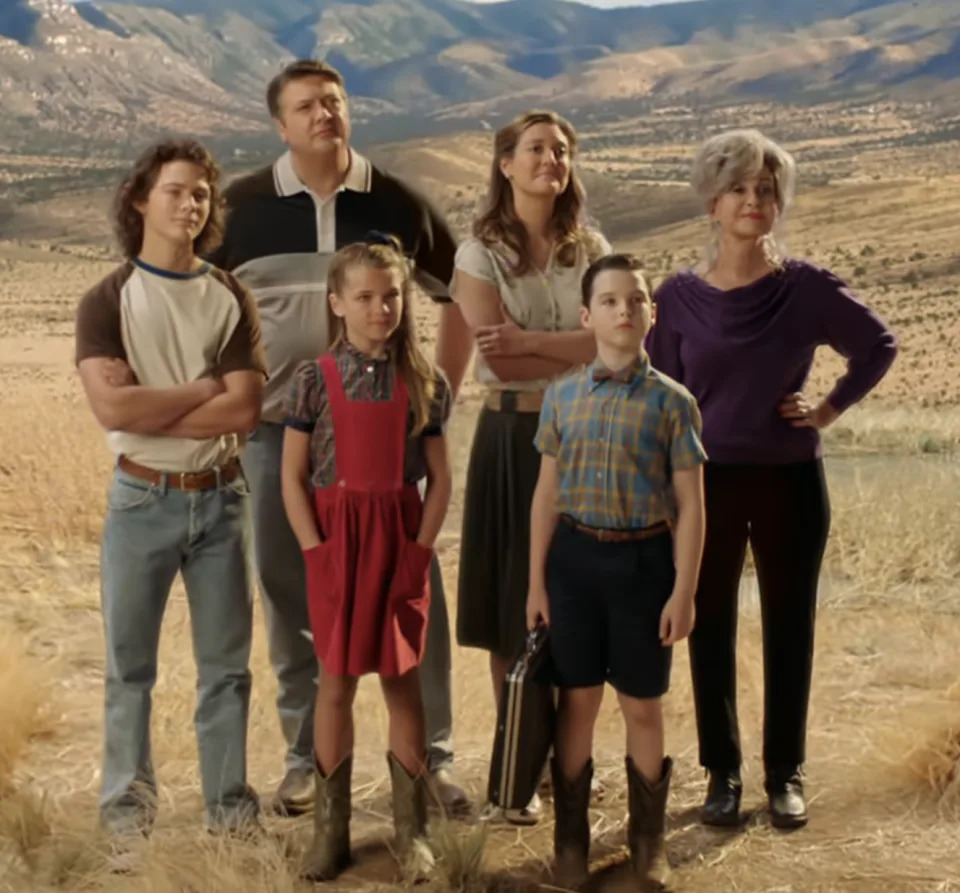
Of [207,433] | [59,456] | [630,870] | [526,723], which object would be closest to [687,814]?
[630,870]

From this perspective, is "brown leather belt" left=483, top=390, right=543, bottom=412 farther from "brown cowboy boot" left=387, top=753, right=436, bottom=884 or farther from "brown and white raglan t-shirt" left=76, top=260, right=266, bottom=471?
"brown cowboy boot" left=387, top=753, right=436, bottom=884

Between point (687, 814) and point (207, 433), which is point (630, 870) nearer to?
point (687, 814)

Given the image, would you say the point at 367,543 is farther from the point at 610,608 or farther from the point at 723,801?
the point at 723,801

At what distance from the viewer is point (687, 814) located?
479cm

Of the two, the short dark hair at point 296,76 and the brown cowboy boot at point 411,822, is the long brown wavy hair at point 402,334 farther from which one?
the brown cowboy boot at point 411,822

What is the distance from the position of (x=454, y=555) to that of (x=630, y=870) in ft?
14.4

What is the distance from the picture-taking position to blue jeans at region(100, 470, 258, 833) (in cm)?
412

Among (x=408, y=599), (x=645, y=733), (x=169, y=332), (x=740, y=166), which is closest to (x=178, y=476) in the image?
(x=169, y=332)

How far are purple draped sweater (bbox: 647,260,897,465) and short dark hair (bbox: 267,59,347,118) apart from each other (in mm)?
1038

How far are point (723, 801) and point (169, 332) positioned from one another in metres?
1.98

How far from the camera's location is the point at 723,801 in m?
4.65

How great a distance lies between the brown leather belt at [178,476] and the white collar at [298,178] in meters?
0.82

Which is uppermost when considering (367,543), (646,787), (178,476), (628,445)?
(628,445)

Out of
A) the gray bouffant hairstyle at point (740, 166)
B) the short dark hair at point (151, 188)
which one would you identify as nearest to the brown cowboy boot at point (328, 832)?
the short dark hair at point (151, 188)
